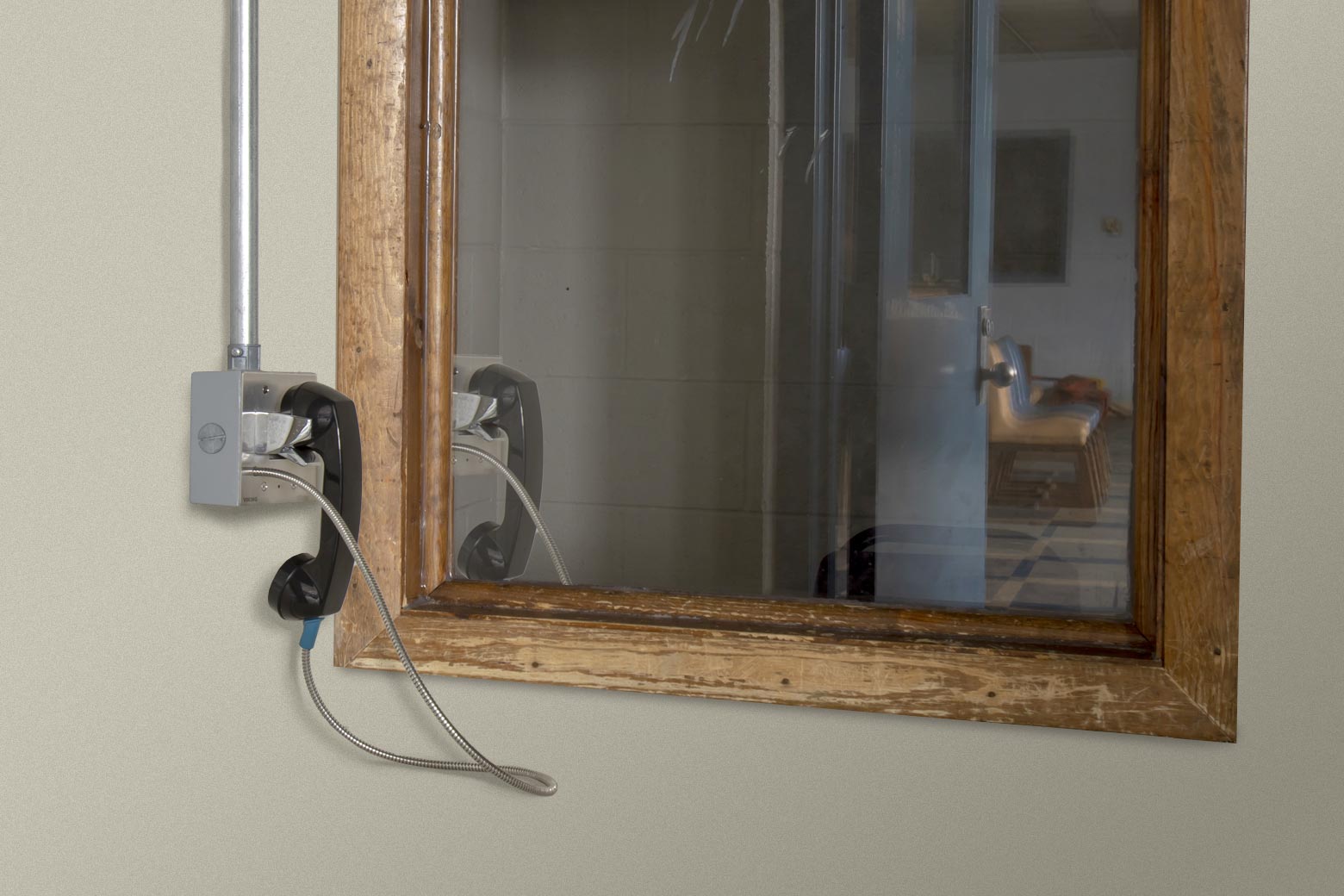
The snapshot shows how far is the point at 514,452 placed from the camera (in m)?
0.99

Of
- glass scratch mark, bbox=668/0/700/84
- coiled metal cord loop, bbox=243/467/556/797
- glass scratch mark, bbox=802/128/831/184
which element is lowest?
coiled metal cord loop, bbox=243/467/556/797

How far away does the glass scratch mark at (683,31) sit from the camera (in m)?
0.93

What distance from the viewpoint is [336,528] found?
0.92 metres

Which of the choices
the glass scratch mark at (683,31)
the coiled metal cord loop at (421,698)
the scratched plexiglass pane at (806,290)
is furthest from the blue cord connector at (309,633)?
the glass scratch mark at (683,31)

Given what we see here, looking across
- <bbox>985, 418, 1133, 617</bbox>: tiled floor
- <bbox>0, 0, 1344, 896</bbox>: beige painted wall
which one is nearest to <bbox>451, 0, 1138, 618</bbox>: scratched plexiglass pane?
<bbox>985, 418, 1133, 617</bbox>: tiled floor

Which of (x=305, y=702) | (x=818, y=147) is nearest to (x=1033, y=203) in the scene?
(x=818, y=147)

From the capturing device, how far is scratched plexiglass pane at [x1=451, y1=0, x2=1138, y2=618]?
0.86 meters

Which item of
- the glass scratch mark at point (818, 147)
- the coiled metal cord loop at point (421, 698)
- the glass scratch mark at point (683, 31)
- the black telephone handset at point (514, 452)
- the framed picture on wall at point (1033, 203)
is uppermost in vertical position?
the glass scratch mark at point (683, 31)

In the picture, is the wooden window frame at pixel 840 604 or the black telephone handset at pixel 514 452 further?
the black telephone handset at pixel 514 452

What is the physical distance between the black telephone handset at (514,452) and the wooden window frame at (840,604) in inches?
1.0

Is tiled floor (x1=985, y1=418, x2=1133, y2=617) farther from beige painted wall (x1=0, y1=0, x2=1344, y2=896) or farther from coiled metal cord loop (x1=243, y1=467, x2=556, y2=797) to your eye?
coiled metal cord loop (x1=243, y1=467, x2=556, y2=797)

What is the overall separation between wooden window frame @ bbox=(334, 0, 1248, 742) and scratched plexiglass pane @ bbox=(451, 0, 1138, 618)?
2 cm

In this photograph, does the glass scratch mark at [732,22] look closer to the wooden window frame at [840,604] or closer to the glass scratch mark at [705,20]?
the glass scratch mark at [705,20]

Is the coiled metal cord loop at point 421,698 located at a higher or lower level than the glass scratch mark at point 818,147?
lower
